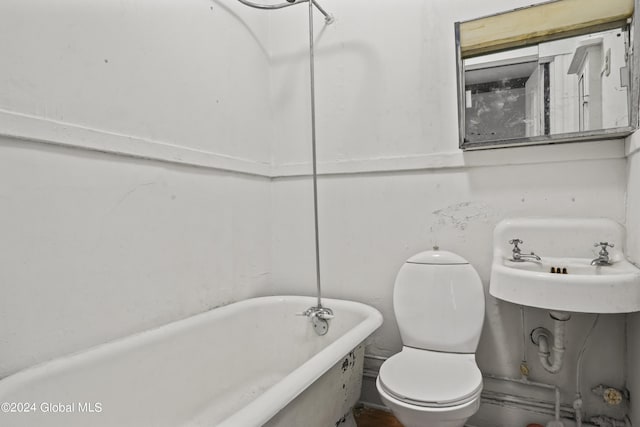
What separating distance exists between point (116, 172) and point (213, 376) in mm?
861

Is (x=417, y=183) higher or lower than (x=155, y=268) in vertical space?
higher

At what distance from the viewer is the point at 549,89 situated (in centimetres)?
144

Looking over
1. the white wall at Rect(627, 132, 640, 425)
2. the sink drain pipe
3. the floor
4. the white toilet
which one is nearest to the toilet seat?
the white toilet

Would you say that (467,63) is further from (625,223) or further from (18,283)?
(18,283)

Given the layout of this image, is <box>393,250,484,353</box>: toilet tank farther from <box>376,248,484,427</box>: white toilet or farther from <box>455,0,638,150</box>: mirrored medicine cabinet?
<box>455,0,638,150</box>: mirrored medicine cabinet

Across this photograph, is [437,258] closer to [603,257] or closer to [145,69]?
[603,257]

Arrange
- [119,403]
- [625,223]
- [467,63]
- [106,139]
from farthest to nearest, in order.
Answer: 1. [467,63]
2. [625,223]
3. [106,139]
4. [119,403]

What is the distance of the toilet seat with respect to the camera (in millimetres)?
1109

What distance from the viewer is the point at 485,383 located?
159 cm

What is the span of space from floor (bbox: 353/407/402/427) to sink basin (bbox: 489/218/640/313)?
79 cm

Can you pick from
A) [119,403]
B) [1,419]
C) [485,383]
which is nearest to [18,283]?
[1,419]

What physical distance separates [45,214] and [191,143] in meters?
0.63

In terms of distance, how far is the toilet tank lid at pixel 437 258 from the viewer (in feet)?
5.05

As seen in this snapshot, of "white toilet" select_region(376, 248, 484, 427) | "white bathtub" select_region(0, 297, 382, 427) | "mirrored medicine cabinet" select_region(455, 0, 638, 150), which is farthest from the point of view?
"mirrored medicine cabinet" select_region(455, 0, 638, 150)
